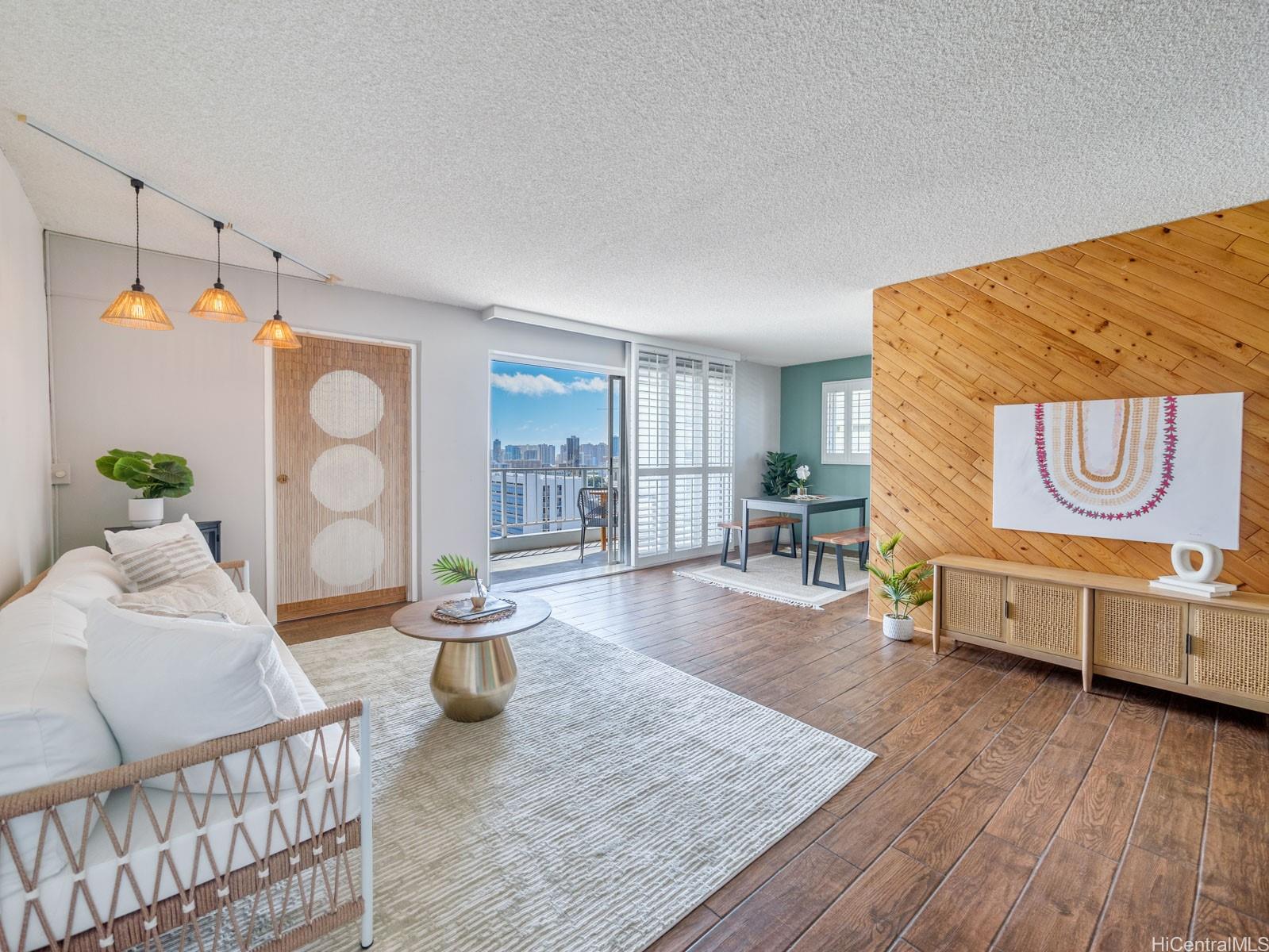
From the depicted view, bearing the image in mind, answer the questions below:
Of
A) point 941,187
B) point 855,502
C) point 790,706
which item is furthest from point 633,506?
point 941,187

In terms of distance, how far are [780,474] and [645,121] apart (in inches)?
227

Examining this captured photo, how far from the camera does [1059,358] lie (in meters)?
3.35

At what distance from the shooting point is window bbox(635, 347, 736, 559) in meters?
6.23

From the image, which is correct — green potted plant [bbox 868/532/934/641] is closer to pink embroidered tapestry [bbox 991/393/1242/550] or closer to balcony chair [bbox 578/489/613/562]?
pink embroidered tapestry [bbox 991/393/1242/550]

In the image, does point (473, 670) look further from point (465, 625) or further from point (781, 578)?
point (781, 578)

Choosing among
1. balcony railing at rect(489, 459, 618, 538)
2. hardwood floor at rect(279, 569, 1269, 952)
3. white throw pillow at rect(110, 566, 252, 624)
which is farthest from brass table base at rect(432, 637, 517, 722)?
balcony railing at rect(489, 459, 618, 538)

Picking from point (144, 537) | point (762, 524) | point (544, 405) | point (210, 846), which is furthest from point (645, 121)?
point (544, 405)

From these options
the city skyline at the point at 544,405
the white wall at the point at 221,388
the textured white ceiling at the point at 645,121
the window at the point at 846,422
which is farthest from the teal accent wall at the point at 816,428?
the white wall at the point at 221,388

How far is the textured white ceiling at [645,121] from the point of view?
1.64 meters

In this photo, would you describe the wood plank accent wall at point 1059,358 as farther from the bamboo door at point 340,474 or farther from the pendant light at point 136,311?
the pendant light at point 136,311

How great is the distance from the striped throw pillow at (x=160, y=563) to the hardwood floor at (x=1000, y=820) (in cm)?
257

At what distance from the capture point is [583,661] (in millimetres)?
3426

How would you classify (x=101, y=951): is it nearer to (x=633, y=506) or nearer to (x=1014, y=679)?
(x=1014, y=679)

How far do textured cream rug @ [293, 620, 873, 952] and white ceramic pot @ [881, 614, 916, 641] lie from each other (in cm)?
154
